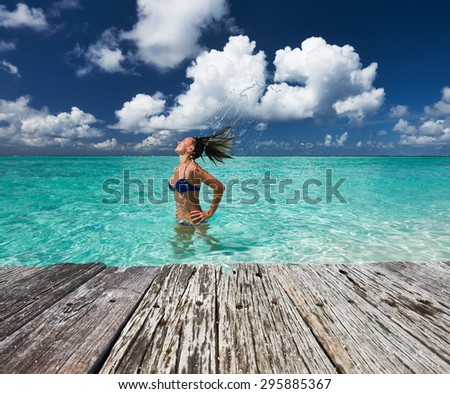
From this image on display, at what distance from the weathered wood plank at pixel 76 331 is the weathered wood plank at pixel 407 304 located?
1.56 metres

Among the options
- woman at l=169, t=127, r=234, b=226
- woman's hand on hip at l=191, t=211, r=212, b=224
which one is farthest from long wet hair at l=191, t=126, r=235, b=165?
woman's hand on hip at l=191, t=211, r=212, b=224

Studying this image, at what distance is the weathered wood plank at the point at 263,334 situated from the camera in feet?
4.00

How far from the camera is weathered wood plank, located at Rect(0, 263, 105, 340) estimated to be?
1.56 m

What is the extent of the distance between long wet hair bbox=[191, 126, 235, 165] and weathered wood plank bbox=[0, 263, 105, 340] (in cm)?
350

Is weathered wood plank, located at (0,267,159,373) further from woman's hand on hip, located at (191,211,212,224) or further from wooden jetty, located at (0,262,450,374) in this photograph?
woman's hand on hip, located at (191,211,212,224)

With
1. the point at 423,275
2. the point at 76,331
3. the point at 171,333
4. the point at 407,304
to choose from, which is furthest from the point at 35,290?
the point at 423,275

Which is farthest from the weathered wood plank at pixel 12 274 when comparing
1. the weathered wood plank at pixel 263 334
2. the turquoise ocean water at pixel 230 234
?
the turquoise ocean water at pixel 230 234

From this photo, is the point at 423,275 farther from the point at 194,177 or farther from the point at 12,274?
the point at 194,177

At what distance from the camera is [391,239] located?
6449 mm

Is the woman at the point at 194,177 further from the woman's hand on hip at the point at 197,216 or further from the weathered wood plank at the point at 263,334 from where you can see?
the weathered wood plank at the point at 263,334

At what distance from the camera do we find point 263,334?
1.42 meters
